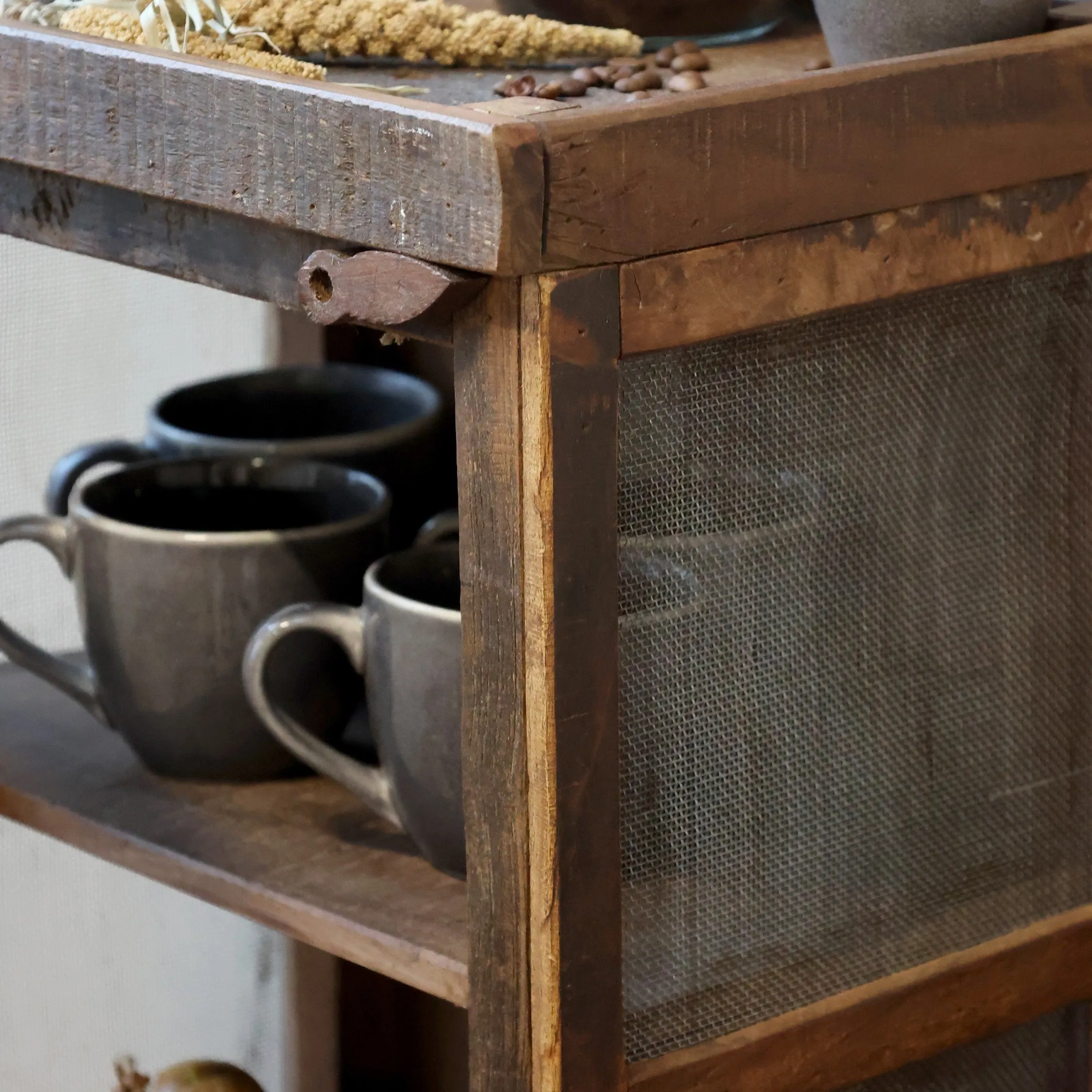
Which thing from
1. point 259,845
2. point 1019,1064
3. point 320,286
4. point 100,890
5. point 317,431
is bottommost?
point 100,890

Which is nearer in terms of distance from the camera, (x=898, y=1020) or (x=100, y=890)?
(x=898, y=1020)

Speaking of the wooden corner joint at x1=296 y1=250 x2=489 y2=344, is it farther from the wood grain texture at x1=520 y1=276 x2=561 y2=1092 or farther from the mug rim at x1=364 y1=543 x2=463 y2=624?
the mug rim at x1=364 y1=543 x2=463 y2=624

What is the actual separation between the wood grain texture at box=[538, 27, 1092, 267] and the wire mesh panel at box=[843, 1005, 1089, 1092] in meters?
0.37

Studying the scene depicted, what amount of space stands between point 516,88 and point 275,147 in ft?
0.35

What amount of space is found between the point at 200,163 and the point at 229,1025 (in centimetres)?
81

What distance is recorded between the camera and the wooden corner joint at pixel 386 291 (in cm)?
55

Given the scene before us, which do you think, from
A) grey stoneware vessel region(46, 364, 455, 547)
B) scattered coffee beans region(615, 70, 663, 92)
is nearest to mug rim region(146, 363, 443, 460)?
grey stoneware vessel region(46, 364, 455, 547)

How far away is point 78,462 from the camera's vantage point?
38.1 inches

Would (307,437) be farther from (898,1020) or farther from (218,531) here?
(898,1020)

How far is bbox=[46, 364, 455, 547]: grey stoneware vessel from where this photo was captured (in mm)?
944

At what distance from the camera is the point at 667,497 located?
0.61m

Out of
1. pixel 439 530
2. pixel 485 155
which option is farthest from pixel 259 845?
pixel 485 155

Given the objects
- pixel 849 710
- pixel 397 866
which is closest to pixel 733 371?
pixel 849 710

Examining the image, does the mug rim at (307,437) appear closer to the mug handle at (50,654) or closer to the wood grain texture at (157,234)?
the mug handle at (50,654)
